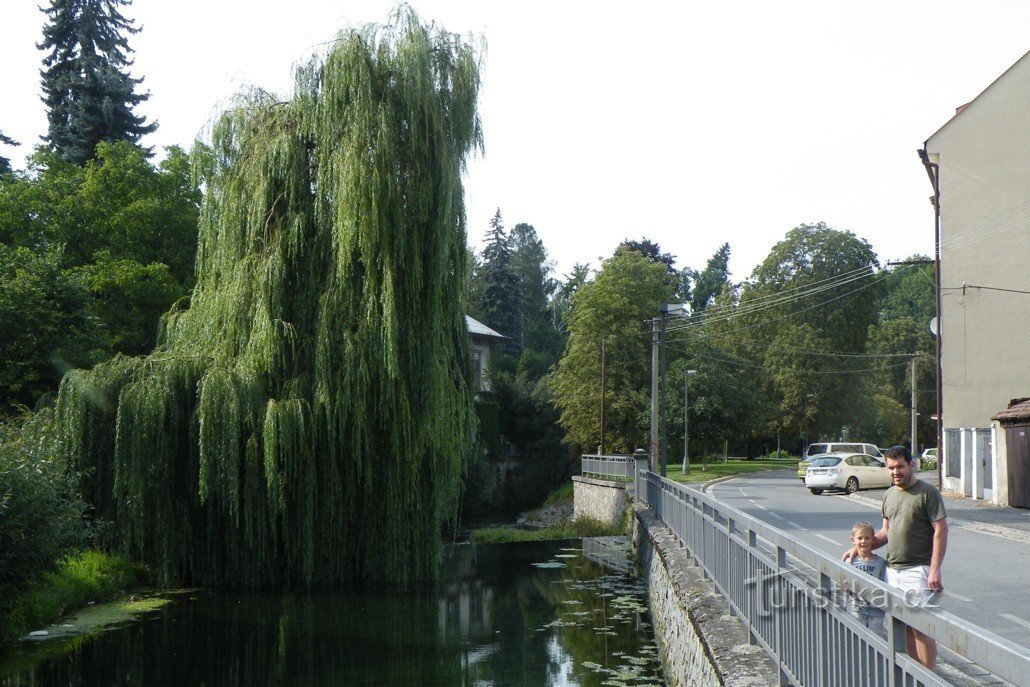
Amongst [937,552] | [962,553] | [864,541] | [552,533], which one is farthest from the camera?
[552,533]

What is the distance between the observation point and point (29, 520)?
480 inches

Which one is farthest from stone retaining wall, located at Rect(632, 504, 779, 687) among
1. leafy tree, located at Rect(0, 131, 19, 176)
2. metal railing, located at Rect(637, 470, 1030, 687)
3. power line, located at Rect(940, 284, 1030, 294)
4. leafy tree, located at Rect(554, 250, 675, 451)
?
leafy tree, located at Rect(554, 250, 675, 451)

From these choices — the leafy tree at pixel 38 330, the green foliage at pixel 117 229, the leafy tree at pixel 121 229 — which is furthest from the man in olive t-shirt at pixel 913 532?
the leafy tree at pixel 121 229

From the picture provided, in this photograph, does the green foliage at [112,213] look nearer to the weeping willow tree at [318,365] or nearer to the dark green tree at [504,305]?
the weeping willow tree at [318,365]

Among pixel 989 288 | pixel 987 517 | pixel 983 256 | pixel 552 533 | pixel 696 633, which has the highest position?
pixel 983 256

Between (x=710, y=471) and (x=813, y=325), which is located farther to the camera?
(x=813, y=325)

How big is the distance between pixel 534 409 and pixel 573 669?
47.7 m

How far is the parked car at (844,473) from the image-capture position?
34062 mm

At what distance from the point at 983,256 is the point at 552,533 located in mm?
17460

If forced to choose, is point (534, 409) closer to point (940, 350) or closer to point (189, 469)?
point (940, 350)

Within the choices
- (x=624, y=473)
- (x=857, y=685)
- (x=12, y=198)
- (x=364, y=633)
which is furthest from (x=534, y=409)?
(x=857, y=685)

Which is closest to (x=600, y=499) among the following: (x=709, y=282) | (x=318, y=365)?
(x=318, y=365)

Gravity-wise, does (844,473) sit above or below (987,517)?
above

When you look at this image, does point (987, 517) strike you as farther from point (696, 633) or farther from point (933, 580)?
point (933, 580)
